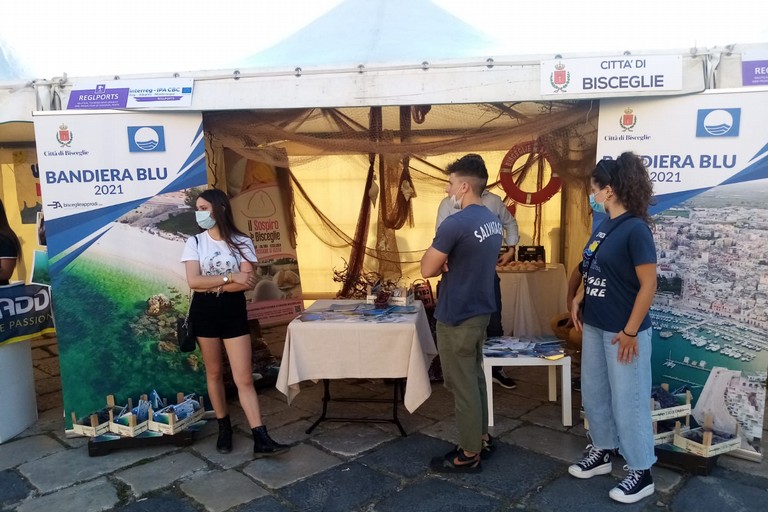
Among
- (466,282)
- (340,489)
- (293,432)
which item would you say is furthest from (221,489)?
(466,282)

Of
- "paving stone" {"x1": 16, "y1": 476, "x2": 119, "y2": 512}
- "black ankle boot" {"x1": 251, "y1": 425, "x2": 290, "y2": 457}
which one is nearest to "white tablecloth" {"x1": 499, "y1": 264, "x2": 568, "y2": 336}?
"black ankle boot" {"x1": 251, "y1": 425, "x2": 290, "y2": 457}

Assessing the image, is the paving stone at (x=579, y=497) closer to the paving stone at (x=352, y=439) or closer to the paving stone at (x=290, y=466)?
the paving stone at (x=352, y=439)

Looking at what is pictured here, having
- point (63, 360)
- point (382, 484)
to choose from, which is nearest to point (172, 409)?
point (63, 360)

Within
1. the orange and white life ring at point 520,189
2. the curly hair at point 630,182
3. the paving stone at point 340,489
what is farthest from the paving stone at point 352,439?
the orange and white life ring at point 520,189

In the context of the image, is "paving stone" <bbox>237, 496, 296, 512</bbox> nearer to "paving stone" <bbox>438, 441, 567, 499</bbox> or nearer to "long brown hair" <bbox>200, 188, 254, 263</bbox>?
"paving stone" <bbox>438, 441, 567, 499</bbox>

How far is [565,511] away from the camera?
2711 mm

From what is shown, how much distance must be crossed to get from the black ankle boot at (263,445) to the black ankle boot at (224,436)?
20cm

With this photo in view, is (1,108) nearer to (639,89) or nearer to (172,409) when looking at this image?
(172,409)

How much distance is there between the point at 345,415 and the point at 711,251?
261 cm

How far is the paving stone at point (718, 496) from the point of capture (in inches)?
107

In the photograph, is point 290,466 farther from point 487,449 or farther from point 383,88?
point 383,88

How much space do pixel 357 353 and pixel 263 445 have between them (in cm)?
79

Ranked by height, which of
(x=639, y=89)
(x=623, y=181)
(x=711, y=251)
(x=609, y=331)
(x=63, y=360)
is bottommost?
(x=63, y=360)

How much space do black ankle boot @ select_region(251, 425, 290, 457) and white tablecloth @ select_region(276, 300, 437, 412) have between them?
28 cm
